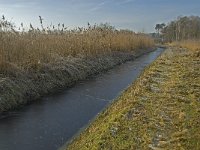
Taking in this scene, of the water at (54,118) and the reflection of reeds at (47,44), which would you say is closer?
the water at (54,118)

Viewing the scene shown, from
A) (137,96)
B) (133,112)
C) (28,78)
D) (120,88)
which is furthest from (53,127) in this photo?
(120,88)

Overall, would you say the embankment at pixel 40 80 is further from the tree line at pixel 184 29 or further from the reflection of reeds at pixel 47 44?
the tree line at pixel 184 29

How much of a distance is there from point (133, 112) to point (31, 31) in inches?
336

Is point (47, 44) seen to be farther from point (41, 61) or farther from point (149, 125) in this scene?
point (149, 125)

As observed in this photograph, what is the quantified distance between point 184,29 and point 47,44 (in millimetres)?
70207

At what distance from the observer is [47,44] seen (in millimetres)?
14898

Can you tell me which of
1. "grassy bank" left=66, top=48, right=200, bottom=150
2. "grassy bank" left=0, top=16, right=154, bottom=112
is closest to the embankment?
"grassy bank" left=0, top=16, right=154, bottom=112

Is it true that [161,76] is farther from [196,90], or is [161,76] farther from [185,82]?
[196,90]

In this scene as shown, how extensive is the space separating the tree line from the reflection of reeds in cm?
5485

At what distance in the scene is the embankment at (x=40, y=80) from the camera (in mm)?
9484

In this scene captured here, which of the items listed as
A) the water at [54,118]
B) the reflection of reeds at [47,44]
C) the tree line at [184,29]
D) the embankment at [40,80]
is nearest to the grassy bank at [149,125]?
the water at [54,118]

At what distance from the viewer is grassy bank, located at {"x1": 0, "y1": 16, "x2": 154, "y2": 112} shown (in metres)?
10.1

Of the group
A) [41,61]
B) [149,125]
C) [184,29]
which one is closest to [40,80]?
[41,61]

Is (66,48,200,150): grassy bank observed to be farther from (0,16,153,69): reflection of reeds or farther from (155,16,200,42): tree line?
(155,16,200,42): tree line
